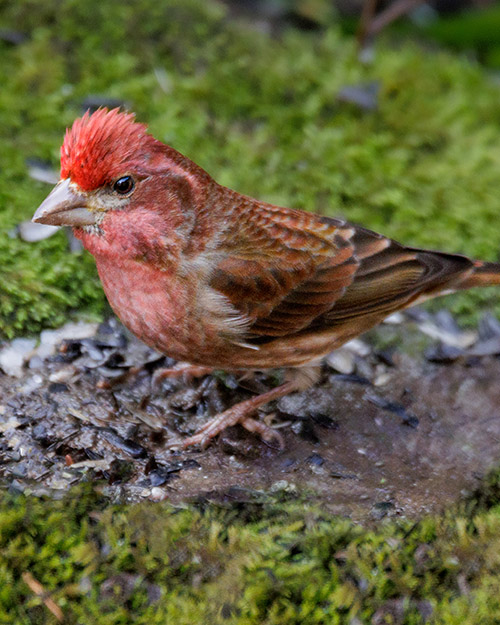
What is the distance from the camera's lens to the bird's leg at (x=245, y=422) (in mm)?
4176

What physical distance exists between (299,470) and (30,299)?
1982 mm

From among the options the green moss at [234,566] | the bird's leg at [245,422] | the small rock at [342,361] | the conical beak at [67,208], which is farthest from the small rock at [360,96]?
the green moss at [234,566]

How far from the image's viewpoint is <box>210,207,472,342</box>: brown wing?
166 inches

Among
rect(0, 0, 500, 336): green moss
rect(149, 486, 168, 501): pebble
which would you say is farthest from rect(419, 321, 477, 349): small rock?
rect(149, 486, 168, 501): pebble

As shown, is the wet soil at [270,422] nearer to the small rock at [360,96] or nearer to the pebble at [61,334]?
the pebble at [61,334]

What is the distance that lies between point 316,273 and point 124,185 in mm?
1277

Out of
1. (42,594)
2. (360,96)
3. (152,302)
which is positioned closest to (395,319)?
(152,302)

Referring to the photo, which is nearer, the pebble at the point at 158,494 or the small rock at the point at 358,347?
the pebble at the point at 158,494

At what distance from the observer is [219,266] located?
13.5 ft

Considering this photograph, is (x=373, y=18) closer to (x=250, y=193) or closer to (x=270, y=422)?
(x=250, y=193)

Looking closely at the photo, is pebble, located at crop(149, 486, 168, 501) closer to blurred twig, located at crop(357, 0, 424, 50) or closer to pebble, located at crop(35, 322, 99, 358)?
pebble, located at crop(35, 322, 99, 358)

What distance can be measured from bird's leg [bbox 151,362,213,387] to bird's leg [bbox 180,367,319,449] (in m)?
0.35

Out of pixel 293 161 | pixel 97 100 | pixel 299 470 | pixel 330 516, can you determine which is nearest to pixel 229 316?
pixel 299 470

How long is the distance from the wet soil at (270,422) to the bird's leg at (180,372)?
1.5 inches
